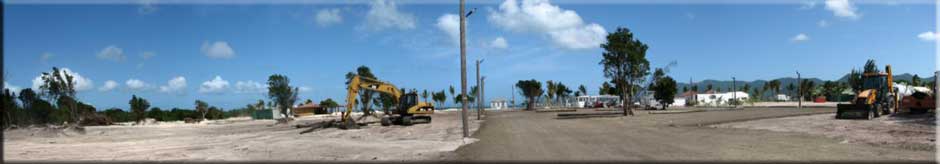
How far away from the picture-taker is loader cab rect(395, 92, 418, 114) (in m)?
34.6

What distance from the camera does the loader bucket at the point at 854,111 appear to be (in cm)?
2530

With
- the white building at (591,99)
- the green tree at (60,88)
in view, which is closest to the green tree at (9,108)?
the green tree at (60,88)

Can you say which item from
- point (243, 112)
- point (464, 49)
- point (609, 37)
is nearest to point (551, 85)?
point (243, 112)

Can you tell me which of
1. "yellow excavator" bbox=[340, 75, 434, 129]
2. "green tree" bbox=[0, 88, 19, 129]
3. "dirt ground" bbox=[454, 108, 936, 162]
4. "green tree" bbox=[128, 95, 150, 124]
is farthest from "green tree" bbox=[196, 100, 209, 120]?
"dirt ground" bbox=[454, 108, 936, 162]

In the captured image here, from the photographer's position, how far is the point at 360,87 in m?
33.1

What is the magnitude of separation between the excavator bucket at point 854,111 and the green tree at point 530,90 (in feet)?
193

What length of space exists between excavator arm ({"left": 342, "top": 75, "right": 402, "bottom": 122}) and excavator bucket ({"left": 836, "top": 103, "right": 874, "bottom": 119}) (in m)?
23.7

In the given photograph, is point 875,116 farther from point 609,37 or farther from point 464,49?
point 464,49

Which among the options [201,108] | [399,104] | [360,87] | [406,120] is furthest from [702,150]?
[201,108]

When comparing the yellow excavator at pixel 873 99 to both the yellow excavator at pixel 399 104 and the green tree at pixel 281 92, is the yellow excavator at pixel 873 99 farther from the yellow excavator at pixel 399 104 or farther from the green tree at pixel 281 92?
the green tree at pixel 281 92

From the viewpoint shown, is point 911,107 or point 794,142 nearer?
point 794,142

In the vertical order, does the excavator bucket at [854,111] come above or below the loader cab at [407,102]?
below

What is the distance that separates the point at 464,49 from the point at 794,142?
35.3 feet

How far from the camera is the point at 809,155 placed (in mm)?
11750
